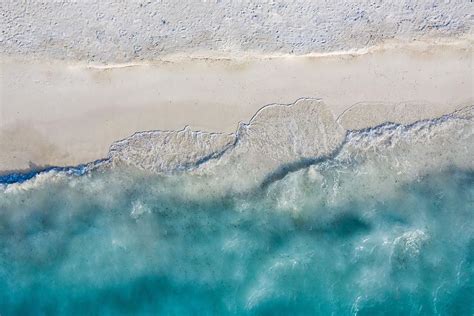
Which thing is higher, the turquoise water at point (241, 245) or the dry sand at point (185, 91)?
the dry sand at point (185, 91)

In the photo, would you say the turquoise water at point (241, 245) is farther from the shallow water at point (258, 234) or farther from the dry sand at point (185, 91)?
the dry sand at point (185, 91)

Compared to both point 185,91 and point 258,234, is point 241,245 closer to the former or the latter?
point 258,234

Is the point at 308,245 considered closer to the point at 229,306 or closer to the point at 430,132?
the point at 229,306

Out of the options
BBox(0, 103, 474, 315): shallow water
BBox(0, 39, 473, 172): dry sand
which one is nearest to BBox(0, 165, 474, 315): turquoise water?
BBox(0, 103, 474, 315): shallow water

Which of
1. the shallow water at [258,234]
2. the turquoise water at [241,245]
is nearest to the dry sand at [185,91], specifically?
the shallow water at [258,234]

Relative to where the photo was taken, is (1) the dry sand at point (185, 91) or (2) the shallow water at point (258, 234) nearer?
(1) the dry sand at point (185, 91)

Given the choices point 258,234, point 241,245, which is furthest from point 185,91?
point 241,245

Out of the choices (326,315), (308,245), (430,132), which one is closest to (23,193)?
(308,245)
